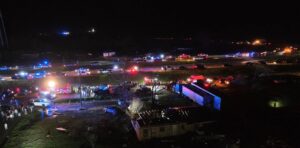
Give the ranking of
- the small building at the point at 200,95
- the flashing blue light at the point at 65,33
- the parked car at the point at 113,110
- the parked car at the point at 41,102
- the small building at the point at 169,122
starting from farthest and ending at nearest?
1. the flashing blue light at the point at 65,33
2. the parked car at the point at 41,102
3. the parked car at the point at 113,110
4. the small building at the point at 200,95
5. the small building at the point at 169,122

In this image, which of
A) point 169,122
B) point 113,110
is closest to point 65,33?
point 113,110

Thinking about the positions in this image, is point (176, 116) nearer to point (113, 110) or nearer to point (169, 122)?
point (169, 122)

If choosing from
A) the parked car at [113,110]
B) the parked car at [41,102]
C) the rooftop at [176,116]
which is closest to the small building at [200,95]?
the rooftop at [176,116]

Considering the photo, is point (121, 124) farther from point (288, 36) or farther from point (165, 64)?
point (288, 36)

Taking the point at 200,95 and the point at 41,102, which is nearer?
the point at 200,95

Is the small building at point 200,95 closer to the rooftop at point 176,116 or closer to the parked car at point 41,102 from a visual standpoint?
the rooftop at point 176,116

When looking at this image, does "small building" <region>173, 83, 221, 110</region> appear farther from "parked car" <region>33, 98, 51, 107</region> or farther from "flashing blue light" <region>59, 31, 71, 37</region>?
"flashing blue light" <region>59, 31, 71, 37</region>

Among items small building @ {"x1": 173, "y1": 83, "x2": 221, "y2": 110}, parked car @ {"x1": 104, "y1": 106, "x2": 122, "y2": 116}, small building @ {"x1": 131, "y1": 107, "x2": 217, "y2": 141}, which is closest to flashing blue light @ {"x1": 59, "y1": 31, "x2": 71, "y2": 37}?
small building @ {"x1": 173, "y1": 83, "x2": 221, "y2": 110}

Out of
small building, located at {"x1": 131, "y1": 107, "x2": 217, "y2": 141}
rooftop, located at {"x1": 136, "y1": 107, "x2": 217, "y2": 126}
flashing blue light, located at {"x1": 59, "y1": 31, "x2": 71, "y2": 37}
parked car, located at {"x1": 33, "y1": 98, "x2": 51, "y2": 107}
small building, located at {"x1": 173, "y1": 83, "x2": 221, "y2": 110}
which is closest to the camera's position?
small building, located at {"x1": 131, "y1": 107, "x2": 217, "y2": 141}
